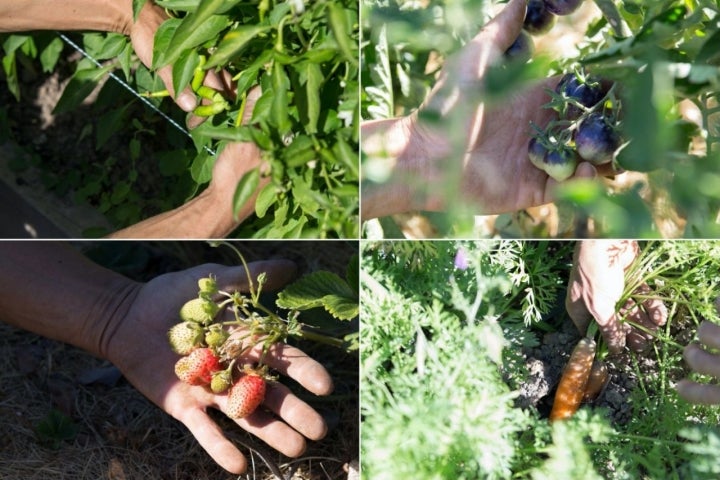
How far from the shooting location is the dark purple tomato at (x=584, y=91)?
1064 mm

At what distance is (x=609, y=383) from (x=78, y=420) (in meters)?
0.96

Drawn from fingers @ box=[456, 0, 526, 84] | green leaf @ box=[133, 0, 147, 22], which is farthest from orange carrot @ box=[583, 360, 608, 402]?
green leaf @ box=[133, 0, 147, 22]

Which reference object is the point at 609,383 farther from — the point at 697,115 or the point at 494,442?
the point at 697,115

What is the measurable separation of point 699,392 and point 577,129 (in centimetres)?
43

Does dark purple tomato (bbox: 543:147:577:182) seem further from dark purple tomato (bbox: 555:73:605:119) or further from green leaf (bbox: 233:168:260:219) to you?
green leaf (bbox: 233:168:260:219)

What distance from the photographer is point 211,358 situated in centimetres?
125

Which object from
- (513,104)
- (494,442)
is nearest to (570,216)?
(513,104)

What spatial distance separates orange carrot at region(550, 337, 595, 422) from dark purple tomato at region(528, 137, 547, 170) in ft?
0.90

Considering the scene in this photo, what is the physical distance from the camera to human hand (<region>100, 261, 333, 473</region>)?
132 cm

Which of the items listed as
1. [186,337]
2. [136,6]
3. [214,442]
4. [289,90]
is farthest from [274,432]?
[136,6]

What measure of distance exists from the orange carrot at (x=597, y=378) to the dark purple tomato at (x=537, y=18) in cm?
49

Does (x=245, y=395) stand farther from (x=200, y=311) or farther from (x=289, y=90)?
(x=289, y=90)

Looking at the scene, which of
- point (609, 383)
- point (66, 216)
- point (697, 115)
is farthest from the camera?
point (66, 216)

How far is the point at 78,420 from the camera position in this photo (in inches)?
60.0
